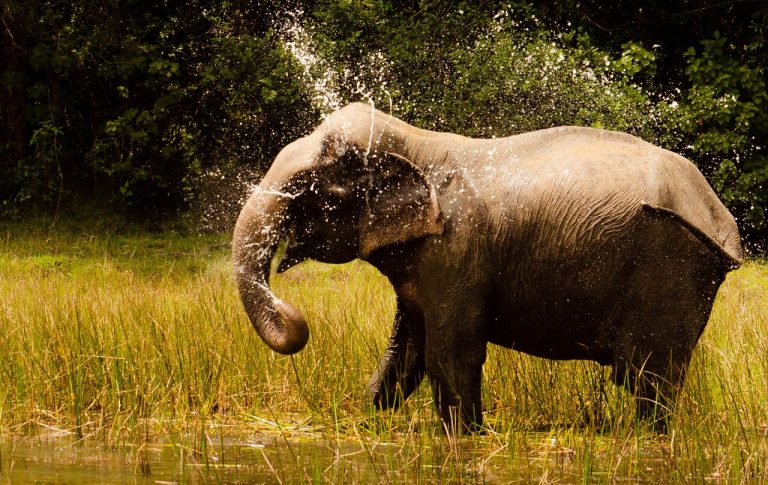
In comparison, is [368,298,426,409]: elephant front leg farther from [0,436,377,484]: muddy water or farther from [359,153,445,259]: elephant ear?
[0,436,377,484]: muddy water

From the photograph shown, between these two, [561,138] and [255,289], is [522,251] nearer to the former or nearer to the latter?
[561,138]

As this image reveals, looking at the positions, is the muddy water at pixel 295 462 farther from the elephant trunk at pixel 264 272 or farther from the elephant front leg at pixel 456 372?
the elephant trunk at pixel 264 272

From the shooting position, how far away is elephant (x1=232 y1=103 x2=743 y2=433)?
19.1 ft

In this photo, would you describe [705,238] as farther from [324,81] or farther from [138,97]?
[138,97]

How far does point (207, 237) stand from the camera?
15.7 m

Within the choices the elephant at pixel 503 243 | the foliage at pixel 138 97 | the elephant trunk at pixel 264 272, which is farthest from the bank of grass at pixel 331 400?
the foliage at pixel 138 97

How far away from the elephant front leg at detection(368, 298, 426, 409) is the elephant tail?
4.48ft

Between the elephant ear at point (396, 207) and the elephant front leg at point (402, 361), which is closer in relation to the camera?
the elephant ear at point (396, 207)

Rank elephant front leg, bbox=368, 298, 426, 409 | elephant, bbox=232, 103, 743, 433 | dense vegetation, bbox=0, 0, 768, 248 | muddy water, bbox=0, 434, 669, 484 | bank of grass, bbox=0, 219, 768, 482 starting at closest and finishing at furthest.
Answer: muddy water, bbox=0, 434, 669, 484 → bank of grass, bbox=0, 219, 768, 482 → elephant, bbox=232, 103, 743, 433 → elephant front leg, bbox=368, 298, 426, 409 → dense vegetation, bbox=0, 0, 768, 248

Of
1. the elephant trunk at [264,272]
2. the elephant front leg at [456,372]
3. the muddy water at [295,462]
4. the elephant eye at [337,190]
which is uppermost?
the elephant eye at [337,190]

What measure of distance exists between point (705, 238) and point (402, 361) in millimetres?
1708

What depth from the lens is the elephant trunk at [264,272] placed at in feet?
18.7

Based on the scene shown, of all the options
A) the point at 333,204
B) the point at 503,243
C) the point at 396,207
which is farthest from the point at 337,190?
the point at 503,243

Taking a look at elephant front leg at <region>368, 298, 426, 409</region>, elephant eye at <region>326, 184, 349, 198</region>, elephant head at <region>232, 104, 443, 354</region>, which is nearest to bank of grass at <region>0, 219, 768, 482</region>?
elephant front leg at <region>368, 298, 426, 409</region>
